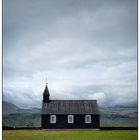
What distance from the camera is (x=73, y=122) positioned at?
19.0ft

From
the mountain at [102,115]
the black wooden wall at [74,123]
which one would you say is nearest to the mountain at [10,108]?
the mountain at [102,115]

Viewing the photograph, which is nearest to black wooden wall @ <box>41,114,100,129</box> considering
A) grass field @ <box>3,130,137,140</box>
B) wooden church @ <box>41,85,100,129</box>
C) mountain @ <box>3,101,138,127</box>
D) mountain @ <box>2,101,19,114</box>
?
wooden church @ <box>41,85,100,129</box>

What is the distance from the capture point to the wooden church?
5.32 metres

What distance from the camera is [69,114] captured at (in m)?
6.78

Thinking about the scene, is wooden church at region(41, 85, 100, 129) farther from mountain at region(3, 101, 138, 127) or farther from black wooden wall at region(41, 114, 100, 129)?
mountain at region(3, 101, 138, 127)

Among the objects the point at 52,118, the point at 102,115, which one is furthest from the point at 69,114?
the point at 102,115

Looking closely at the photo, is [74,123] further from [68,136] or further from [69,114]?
[68,136]

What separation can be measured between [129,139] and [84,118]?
267 centimetres

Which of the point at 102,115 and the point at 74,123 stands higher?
the point at 102,115

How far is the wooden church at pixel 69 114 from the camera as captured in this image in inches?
→ 210

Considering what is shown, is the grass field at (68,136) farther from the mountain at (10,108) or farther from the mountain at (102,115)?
the mountain at (10,108)

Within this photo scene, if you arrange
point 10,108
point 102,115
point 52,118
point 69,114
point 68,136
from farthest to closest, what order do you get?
point 69,114 < point 52,118 < point 102,115 < point 68,136 < point 10,108

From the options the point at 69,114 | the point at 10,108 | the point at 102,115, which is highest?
the point at 10,108

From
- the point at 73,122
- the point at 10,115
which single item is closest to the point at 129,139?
the point at 10,115
